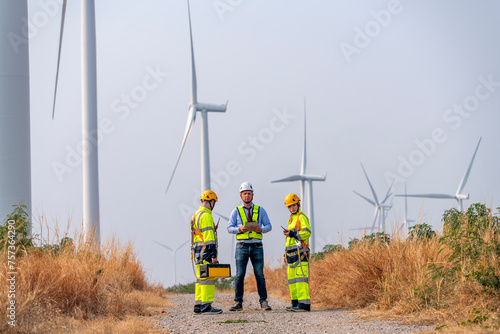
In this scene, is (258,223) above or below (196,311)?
above

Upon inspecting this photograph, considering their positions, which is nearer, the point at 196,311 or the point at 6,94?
the point at 196,311

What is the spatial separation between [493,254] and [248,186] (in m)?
4.90

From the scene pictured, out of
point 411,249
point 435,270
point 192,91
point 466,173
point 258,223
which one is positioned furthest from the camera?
point 466,173

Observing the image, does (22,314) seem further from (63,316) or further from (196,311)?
(196,311)

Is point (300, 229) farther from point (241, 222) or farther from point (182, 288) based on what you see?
point (182, 288)

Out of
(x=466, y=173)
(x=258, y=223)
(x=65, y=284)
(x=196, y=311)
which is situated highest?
(x=466, y=173)

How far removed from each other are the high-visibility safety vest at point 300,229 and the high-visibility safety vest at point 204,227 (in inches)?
63.8

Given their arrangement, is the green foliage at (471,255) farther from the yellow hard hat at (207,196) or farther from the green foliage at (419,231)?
the yellow hard hat at (207,196)

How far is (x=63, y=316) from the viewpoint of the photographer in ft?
30.1

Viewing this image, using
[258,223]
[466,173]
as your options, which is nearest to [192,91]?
[466,173]

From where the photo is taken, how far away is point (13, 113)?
1427 centimetres

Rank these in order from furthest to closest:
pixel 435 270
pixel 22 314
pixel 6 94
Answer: pixel 6 94, pixel 435 270, pixel 22 314

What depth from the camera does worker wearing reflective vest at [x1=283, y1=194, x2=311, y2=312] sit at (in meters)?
12.2

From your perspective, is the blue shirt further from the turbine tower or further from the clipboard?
the turbine tower
